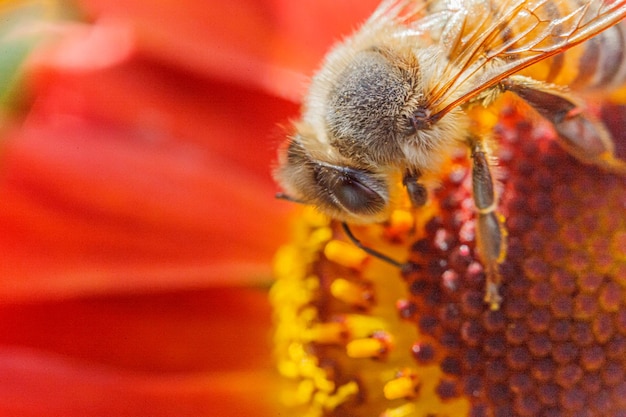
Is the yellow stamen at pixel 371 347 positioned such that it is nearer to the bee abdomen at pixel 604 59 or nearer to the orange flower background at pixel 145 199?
the orange flower background at pixel 145 199

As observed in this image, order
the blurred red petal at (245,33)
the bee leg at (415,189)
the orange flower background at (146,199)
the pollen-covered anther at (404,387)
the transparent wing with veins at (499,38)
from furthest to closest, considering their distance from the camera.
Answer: the blurred red petal at (245,33), the orange flower background at (146,199), the pollen-covered anther at (404,387), the bee leg at (415,189), the transparent wing with veins at (499,38)

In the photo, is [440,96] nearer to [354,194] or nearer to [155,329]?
[354,194]

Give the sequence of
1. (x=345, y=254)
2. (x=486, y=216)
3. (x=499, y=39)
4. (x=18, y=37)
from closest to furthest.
→ (x=499, y=39) < (x=486, y=216) < (x=345, y=254) < (x=18, y=37)

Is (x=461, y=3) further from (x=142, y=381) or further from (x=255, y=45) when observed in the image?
(x=142, y=381)

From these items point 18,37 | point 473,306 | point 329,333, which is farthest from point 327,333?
point 18,37

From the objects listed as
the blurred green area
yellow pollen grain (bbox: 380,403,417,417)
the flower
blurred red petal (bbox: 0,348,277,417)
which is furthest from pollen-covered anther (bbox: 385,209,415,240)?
the blurred green area

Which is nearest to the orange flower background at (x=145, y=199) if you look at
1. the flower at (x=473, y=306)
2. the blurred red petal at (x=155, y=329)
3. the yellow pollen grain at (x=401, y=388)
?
the blurred red petal at (x=155, y=329)
